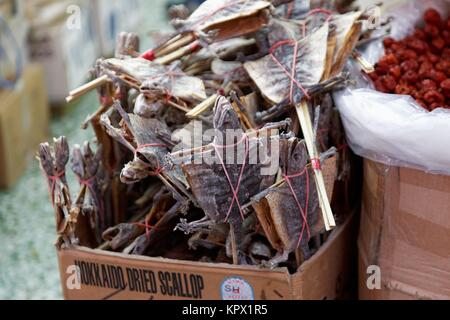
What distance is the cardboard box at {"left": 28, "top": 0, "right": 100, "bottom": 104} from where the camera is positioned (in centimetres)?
306

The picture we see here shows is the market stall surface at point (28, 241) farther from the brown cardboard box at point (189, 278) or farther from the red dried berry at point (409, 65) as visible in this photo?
the red dried berry at point (409, 65)

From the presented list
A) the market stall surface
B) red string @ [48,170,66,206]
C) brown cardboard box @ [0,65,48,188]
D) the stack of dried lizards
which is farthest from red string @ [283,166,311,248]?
brown cardboard box @ [0,65,48,188]

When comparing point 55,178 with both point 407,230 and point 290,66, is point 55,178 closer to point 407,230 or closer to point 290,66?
point 290,66

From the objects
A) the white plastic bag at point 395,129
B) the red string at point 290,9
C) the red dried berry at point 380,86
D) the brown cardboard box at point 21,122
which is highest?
the red string at point 290,9

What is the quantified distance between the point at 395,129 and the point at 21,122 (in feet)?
6.27

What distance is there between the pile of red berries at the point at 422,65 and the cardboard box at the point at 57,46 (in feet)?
6.08

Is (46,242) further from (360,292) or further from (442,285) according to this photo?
(442,285)

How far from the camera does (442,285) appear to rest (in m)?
1.38

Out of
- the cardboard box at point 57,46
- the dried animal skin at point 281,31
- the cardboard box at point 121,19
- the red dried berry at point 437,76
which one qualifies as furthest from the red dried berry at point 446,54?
the cardboard box at point 121,19

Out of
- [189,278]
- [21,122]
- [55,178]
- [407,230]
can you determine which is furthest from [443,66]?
[21,122]

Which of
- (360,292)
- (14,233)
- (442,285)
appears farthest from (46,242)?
(442,285)

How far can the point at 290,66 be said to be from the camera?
142 centimetres

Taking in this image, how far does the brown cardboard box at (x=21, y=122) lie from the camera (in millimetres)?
2611

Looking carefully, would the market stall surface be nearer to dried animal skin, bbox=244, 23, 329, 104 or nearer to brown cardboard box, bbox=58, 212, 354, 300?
→ brown cardboard box, bbox=58, 212, 354, 300
